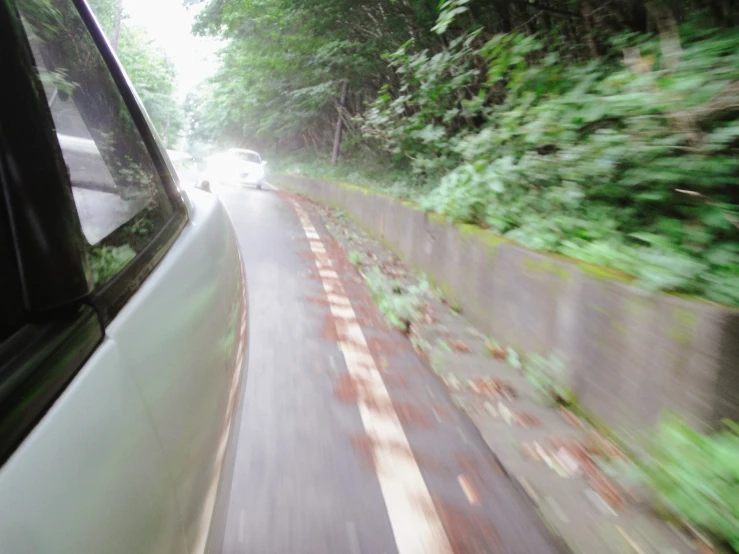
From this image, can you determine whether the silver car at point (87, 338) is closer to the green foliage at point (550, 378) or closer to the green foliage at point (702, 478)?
the green foliage at point (702, 478)

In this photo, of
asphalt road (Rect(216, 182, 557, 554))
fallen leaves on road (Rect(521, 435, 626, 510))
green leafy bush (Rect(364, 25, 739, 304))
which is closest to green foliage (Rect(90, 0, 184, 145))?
asphalt road (Rect(216, 182, 557, 554))

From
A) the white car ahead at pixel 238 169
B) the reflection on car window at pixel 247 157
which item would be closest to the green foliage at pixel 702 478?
the white car ahead at pixel 238 169

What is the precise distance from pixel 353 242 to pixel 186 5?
12.5m

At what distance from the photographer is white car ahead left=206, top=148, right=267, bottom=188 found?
2145cm

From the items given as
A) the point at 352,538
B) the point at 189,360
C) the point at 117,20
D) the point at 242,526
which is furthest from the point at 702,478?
the point at 117,20

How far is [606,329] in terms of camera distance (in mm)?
3201

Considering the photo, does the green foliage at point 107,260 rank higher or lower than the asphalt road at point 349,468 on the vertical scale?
higher

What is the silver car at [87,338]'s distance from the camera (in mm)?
809

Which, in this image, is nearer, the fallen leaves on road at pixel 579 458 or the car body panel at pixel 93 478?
the car body panel at pixel 93 478

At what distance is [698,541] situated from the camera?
225 cm

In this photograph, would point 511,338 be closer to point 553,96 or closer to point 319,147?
point 553,96

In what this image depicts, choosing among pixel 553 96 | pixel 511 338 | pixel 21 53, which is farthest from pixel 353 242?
pixel 21 53

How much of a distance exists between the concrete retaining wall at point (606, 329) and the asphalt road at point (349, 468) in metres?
0.78

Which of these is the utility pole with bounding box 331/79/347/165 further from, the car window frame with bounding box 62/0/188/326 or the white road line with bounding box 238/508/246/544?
the white road line with bounding box 238/508/246/544
